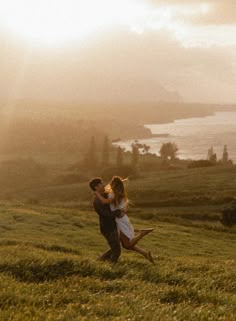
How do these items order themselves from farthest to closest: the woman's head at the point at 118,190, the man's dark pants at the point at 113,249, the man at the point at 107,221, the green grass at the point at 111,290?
the woman's head at the point at 118,190 → the man at the point at 107,221 → the man's dark pants at the point at 113,249 → the green grass at the point at 111,290

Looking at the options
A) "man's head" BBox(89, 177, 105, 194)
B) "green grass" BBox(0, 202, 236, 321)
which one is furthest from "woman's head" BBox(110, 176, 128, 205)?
"green grass" BBox(0, 202, 236, 321)

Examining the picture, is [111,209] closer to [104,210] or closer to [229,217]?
[104,210]

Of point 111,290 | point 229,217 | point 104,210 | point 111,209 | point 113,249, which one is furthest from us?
point 229,217

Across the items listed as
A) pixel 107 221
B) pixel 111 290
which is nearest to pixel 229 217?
pixel 107 221

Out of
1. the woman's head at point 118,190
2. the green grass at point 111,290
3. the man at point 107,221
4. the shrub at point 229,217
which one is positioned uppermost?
the woman's head at point 118,190

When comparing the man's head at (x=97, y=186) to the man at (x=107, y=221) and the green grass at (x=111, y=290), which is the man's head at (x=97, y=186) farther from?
the green grass at (x=111, y=290)

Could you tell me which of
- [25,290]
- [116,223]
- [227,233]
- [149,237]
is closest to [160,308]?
[25,290]

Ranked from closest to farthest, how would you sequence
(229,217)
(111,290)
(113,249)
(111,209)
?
(111,290) → (113,249) → (111,209) → (229,217)

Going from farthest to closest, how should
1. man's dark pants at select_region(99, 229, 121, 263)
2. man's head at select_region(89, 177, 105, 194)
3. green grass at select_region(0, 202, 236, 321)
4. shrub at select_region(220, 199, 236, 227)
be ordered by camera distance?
shrub at select_region(220, 199, 236, 227) < man's head at select_region(89, 177, 105, 194) < man's dark pants at select_region(99, 229, 121, 263) < green grass at select_region(0, 202, 236, 321)

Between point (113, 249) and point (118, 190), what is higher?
point (118, 190)

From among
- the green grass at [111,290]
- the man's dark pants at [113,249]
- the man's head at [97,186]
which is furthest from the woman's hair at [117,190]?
the green grass at [111,290]

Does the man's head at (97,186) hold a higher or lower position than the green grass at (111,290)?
higher

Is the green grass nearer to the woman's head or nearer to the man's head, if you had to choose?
the woman's head

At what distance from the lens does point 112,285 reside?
475 inches
